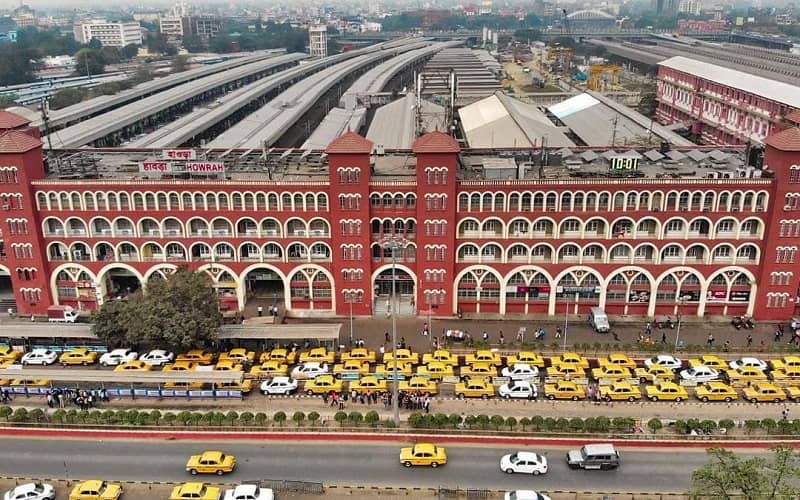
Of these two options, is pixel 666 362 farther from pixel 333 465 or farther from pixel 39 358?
pixel 39 358

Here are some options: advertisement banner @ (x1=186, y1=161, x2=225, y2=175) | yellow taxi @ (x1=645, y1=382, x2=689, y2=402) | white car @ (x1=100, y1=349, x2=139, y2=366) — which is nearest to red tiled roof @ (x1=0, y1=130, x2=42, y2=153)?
advertisement banner @ (x1=186, y1=161, x2=225, y2=175)

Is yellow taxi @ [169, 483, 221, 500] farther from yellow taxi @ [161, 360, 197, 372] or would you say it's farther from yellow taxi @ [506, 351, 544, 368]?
yellow taxi @ [506, 351, 544, 368]

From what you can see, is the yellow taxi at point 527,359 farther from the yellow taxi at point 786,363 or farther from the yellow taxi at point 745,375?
the yellow taxi at point 786,363

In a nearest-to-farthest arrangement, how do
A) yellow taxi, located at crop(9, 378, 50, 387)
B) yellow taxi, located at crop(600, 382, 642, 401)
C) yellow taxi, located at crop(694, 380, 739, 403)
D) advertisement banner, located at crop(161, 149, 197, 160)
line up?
yellow taxi, located at crop(694, 380, 739, 403) < yellow taxi, located at crop(600, 382, 642, 401) < yellow taxi, located at crop(9, 378, 50, 387) < advertisement banner, located at crop(161, 149, 197, 160)

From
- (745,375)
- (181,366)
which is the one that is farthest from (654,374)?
(181,366)

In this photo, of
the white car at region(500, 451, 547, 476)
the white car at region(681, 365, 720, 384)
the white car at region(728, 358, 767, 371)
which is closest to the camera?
the white car at region(500, 451, 547, 476)
